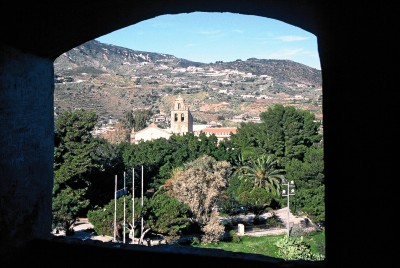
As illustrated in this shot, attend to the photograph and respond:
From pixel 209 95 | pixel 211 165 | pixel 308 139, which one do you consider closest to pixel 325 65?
pixel 211 165

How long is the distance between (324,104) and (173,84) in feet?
269

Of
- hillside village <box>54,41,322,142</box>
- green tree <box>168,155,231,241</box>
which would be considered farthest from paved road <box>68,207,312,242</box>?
hillside village <box>54,41,322,142</box>

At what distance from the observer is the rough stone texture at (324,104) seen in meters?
1.26

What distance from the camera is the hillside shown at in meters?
59.6

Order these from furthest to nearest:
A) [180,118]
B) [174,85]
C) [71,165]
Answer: [174,85]
[180,118]
[71,165]

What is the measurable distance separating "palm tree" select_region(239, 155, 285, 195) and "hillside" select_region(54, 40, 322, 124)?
2465cm

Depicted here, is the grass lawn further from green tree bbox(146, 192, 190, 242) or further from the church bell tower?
the church bell tower

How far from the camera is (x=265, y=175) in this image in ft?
73.8

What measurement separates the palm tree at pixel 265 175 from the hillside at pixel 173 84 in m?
24.6

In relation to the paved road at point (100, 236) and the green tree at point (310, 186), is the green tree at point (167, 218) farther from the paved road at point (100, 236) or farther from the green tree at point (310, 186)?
the green tree at point (310, 186)

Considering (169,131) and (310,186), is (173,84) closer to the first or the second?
(169,131)

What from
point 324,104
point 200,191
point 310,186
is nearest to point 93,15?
point 324,104

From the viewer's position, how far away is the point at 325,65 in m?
1.46
